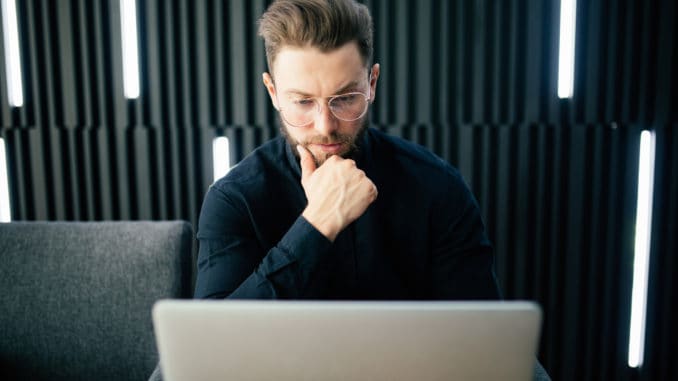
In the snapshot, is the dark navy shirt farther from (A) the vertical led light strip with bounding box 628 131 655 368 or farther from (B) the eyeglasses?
(A) the vertical led light strip with bounding box 628 131 655 368

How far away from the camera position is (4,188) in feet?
6.84

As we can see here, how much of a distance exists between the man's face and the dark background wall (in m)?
0.84

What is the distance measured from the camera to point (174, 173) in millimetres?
2059

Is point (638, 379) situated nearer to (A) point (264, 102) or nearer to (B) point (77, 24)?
(A) point (264, 102)

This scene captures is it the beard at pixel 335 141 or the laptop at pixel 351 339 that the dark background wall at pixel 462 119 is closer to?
the beard at pixel 335 141

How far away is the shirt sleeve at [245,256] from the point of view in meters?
0.99

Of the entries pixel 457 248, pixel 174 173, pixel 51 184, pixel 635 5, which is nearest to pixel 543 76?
pixel 635 5

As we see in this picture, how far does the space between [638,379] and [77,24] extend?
121 inches

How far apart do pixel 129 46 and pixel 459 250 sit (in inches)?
64.7

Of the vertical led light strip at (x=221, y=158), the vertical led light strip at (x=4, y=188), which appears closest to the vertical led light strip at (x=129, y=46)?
the vertical led light strip at (x=221, y=158)

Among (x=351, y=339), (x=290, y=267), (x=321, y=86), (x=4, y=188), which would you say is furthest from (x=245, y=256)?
(x=4, y=188)

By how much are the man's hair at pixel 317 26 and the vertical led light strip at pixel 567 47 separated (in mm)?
1128

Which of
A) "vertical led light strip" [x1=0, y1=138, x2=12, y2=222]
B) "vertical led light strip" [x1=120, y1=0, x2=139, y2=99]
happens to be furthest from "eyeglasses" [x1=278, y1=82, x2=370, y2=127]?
"vertical led light strip" [x1=0, y1=138, x2=12, y2=222]

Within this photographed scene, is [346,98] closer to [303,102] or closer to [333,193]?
[303,102]
